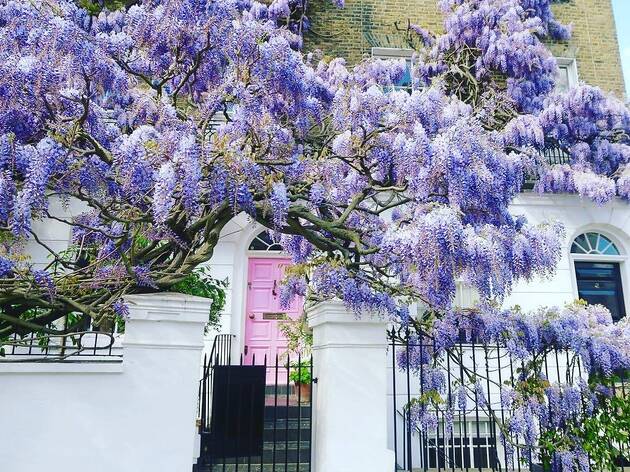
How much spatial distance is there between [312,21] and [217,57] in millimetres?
6764

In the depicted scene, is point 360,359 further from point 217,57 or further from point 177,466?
point 217,57

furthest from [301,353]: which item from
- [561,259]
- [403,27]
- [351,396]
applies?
[403,27]

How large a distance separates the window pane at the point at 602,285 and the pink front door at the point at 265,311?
5.74 metres

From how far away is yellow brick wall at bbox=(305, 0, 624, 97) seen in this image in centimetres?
1163

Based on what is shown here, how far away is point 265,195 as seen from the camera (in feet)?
14.9

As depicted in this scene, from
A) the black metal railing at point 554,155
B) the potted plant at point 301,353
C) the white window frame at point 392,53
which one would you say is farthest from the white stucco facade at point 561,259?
the white window frame at point 392,53

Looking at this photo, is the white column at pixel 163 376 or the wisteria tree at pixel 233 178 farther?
the wisteria tree at pixel 233 178

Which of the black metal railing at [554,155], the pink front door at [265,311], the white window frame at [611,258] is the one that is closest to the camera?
the pink front door at [265,311]

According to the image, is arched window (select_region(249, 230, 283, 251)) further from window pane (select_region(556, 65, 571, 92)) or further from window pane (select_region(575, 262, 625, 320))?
window pane (select_region(556, 65, 571, 92))

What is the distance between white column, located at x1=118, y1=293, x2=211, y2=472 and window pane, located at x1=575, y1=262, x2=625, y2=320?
881 cm

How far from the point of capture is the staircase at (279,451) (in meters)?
4.91

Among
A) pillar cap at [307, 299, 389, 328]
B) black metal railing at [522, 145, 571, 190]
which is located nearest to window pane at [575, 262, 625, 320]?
black metal railing at [522, 145, 571, 190]

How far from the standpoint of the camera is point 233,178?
4289 millimetres

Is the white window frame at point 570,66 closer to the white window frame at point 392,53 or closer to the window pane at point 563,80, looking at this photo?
the window pane at point 563,80
